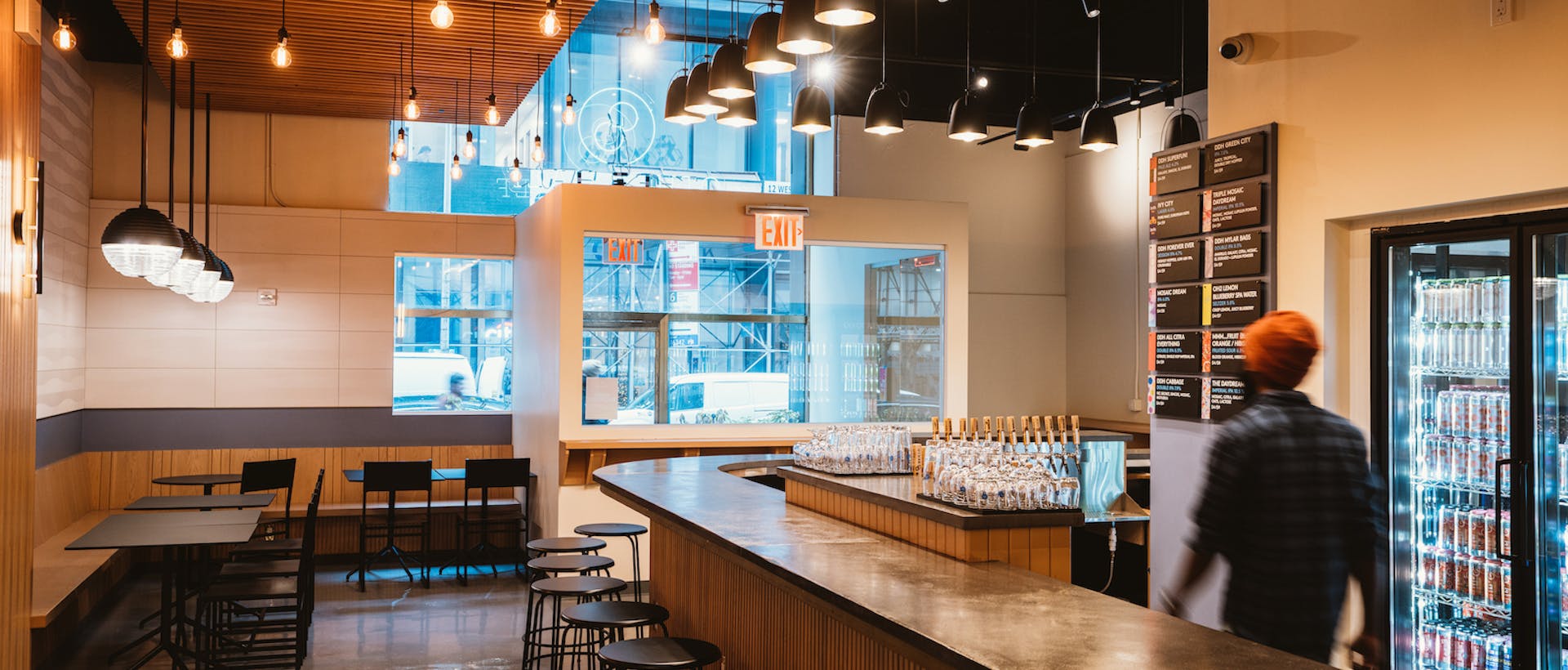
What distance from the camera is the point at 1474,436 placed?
4.05 meters

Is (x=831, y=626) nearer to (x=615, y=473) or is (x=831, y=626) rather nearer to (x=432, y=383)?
(x=615, y=473)

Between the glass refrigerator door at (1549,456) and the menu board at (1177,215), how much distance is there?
4.91ft

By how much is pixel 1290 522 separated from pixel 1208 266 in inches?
87.0

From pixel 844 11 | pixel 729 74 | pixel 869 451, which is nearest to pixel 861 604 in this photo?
pixel 869 451

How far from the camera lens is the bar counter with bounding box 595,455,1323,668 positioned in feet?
7.71

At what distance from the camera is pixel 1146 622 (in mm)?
2570

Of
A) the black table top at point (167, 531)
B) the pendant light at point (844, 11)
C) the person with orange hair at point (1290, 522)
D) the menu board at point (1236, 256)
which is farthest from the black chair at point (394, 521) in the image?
the person with orange hair at point (1290, 522)

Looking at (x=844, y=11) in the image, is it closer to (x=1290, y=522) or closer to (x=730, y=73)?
(x=730, y=73)

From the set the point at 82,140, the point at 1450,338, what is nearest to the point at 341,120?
the point at 82,140

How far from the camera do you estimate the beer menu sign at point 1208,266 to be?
482cm

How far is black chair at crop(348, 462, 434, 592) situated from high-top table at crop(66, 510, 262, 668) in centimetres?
181

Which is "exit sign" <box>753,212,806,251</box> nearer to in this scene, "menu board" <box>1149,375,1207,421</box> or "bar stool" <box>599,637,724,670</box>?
"menu board" <box>1149,375,1207,421</box>

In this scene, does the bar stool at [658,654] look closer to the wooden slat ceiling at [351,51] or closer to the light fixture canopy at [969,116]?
the light fixture canopy at [969,116]

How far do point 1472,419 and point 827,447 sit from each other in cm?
221
